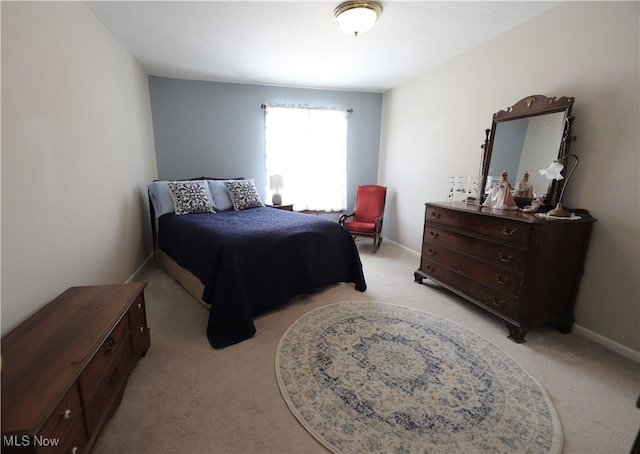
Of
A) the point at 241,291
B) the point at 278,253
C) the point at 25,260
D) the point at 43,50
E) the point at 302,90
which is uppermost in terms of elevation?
the point at 302,90

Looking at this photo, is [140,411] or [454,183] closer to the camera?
[140,411]

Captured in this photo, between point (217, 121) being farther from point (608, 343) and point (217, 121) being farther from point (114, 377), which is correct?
point (608, 343)

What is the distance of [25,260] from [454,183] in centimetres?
355

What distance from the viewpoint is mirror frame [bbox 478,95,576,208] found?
2041 mm

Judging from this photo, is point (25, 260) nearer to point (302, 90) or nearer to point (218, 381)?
point (218, 381)

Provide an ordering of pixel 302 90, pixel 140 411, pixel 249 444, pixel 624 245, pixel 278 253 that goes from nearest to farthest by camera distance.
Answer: pixel 249 444 < pixel 140 411 < pixel 624 245 < pixel 278 253 < pixel 302 90

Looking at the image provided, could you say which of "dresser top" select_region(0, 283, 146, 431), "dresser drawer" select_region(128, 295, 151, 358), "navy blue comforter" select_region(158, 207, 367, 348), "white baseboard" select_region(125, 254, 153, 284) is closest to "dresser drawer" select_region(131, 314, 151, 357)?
"dresser drawer" select_region(128, 295, 151, 358)

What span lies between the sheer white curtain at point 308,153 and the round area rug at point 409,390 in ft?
8.69

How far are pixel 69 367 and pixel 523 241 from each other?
2572 mm

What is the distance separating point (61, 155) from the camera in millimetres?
1750

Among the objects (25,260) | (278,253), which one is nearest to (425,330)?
(278,253)

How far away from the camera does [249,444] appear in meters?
1.24

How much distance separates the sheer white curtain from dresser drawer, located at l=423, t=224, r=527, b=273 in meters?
2.11

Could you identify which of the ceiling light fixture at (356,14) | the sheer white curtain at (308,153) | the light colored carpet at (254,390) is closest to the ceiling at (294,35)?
the ceiling light fixture at (356,14)
